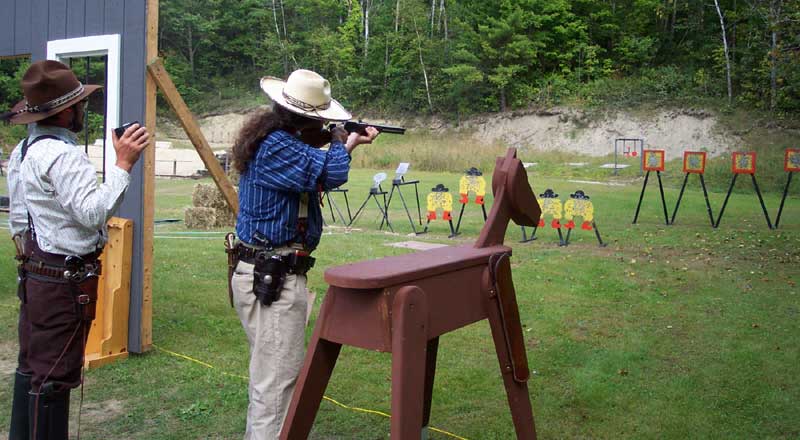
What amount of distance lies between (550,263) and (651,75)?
75.7 feet

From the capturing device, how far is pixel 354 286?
2164 mm

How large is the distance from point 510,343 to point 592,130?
24.6 metres

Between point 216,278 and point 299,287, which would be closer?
point 299,287

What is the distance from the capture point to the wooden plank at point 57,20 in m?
5.02

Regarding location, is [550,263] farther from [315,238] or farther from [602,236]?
[315,238]

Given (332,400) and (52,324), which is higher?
(52,324)

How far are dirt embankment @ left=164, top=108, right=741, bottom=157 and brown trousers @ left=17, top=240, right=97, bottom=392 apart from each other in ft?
Answer: 66.1

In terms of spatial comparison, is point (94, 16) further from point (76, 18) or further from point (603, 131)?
point (603, 131)

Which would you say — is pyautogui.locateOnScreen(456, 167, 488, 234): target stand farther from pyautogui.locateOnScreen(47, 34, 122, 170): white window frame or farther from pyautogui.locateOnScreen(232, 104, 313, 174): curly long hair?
pyautogui.locateOnScreen(232, 104, 313, 174): curly long hair

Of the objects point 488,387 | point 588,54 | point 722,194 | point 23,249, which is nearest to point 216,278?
point 488,387

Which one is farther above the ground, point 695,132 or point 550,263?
point 695,132

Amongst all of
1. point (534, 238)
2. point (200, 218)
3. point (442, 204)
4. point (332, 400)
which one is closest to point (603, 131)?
point (442, 204)

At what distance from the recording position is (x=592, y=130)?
2620 centimetres

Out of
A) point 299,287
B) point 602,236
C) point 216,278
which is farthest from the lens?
point 602,236
